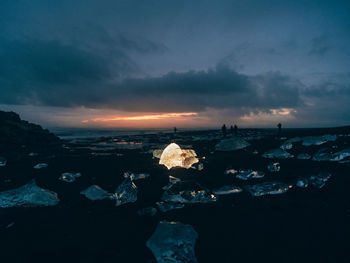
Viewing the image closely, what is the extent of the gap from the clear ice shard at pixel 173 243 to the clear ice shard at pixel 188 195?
1.22m

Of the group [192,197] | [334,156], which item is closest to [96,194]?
[192,197]

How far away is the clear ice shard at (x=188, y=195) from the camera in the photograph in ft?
14.0

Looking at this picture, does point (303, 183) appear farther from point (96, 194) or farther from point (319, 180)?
point (96, 194)

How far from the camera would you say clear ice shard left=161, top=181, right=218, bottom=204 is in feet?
14.0

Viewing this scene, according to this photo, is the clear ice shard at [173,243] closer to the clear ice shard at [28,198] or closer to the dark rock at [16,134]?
the clear ice shard at [28,198]

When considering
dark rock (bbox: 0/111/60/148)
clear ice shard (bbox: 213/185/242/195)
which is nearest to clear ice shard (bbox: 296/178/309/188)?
clear ice shard (bbox: 213/185/242/195)

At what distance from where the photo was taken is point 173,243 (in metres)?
2.65

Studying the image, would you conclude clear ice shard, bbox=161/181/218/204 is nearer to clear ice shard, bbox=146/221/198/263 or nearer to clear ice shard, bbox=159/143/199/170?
clear ice shard, bbox=146/221/198/263

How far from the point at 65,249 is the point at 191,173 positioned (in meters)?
5.05

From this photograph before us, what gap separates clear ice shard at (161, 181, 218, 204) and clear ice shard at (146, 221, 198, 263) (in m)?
1.22

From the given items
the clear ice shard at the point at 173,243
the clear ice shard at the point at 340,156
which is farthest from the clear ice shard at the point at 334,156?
the clear ice shard at the point at 173,243

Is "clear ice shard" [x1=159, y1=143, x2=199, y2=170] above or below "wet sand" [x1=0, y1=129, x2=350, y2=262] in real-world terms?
above

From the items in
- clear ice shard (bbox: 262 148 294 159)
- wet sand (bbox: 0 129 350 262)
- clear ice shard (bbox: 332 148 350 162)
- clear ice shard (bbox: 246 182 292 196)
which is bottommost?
wet sand (bbox: 0 129 350 262)

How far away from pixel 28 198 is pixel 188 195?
4.15 m
